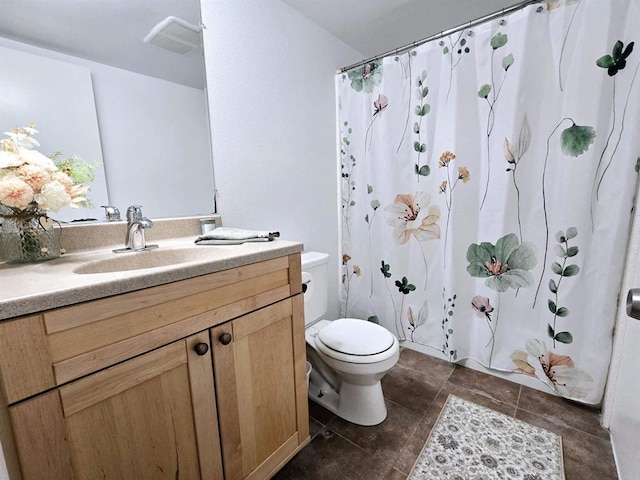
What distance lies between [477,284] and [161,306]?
1.56 meters

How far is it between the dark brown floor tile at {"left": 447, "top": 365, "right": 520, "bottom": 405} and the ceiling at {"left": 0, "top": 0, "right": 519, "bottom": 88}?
2.05 metres

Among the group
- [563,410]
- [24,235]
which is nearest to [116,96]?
[24,235]

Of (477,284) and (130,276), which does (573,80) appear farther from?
(130,276)

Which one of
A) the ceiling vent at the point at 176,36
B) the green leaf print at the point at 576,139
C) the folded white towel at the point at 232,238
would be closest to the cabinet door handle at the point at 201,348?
the folded white towel at the point at 232,238

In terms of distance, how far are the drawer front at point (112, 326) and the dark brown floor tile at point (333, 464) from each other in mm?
748

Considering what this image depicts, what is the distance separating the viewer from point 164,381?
70cm

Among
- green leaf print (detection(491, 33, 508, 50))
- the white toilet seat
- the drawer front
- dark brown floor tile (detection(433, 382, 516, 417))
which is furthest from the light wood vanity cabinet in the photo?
green leaf print (detection(491, 33, 508, 50))

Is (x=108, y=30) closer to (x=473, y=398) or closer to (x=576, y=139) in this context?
(x=576, y=139)

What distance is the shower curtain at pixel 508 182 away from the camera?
1.20m

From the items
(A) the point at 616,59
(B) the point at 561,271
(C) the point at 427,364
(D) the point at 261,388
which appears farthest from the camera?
(C) the point at 427,364

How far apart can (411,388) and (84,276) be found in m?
1.58

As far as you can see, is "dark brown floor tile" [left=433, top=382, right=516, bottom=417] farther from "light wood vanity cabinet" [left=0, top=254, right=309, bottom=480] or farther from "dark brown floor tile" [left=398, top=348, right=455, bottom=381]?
"light wood vanity cabinet" [left=0, top=254, right=309, bottom=480]

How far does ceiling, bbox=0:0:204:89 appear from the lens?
2.96 feet

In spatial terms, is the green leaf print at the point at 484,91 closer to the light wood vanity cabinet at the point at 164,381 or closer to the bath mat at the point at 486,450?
the light wood vanity cabinet at the point at 164,381
